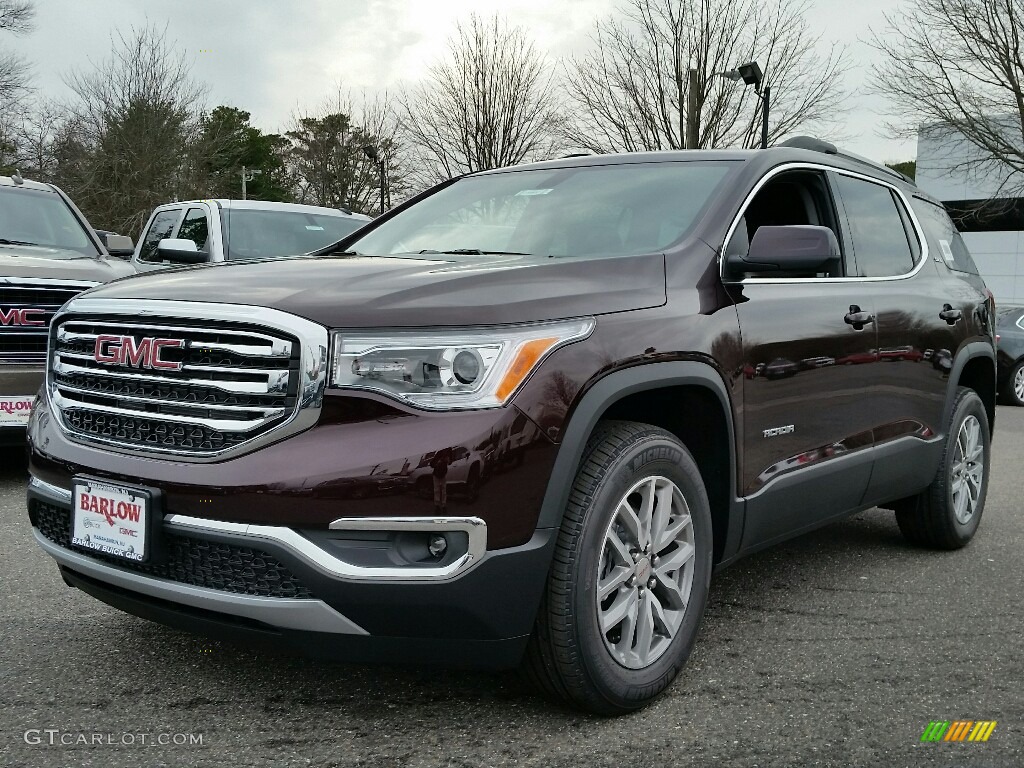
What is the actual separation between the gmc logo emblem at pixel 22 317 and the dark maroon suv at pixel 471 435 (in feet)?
9.55

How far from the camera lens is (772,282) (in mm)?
3600

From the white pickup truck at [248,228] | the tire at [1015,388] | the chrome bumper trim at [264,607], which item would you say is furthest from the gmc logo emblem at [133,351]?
the tire at [1015,388]

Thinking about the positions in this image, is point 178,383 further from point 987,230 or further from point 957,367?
point 987,230

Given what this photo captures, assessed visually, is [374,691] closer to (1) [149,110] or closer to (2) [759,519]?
(2) [759,519]

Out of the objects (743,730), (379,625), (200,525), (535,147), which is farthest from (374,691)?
(535,147)

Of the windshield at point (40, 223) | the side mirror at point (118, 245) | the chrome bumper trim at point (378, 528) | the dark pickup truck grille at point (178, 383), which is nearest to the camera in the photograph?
the chrome bumper trim at point (378, 528)

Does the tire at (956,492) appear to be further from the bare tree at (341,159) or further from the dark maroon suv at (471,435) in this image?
the bare tree at (341,159)

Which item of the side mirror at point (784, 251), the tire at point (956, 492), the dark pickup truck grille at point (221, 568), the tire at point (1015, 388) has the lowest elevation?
the tire at point (1015, 388)

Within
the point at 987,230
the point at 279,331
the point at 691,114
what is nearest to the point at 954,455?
the point at 279,331

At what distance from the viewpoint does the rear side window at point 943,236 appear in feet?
16.4

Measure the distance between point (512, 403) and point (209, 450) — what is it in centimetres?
78

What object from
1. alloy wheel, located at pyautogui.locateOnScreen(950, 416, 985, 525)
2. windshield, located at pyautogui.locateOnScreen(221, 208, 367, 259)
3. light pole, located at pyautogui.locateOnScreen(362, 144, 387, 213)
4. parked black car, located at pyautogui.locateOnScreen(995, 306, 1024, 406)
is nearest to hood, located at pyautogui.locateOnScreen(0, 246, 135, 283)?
windshield, located at pyautogui.locateOnScreen(221, 208, 367, 259)

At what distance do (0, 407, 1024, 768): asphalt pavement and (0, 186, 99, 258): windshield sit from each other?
157 inches

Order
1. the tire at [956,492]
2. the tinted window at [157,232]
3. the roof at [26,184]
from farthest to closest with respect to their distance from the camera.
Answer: the tinted window at [157,232]
the roof at [26,184]
the tire at [956,492]
